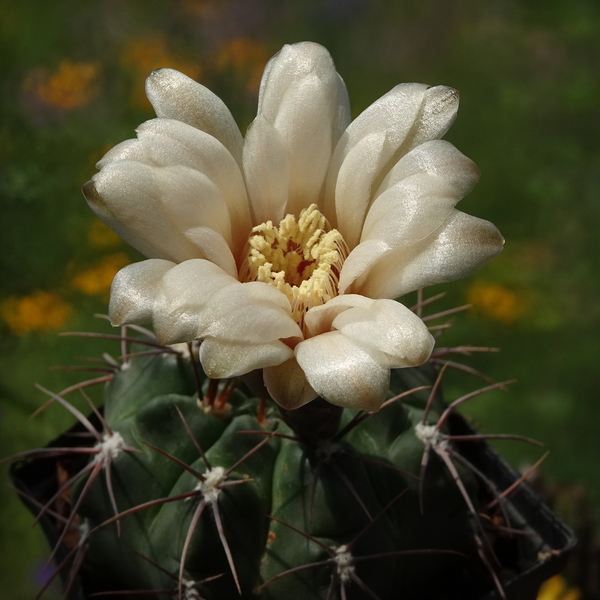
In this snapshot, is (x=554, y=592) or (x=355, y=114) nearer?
(x=554, y=592)

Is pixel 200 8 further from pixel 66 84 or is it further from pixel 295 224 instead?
pixel 295 224

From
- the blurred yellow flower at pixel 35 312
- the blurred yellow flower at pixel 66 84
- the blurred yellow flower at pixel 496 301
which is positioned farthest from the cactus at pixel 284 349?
the blurred yellow flower at pixel 66 84

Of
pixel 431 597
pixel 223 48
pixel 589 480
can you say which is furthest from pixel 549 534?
pixel 223 48

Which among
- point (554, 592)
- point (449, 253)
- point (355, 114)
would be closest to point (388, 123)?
point (449, 253)

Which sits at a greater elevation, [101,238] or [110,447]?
[110,447]

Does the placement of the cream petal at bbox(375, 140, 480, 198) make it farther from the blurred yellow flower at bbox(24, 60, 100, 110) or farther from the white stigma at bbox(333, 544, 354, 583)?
the blurred yellow flower at bbox(24, 60, 100, 110)

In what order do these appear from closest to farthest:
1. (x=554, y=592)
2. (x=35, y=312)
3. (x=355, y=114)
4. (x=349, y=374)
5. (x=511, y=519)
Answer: (x=349, y=374)
(x=511, y=519)
(x=554, y=592)
(x=35, y=312)
(x=355, y=114)

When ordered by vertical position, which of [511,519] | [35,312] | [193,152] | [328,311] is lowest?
[35,312]
